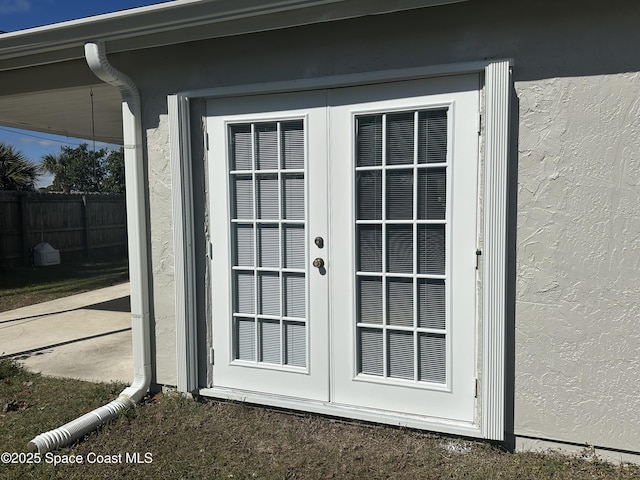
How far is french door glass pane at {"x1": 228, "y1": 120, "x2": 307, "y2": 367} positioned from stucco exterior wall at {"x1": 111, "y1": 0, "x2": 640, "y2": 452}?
939 mm

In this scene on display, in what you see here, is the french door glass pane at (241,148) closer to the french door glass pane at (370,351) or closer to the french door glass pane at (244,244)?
the french door glass pane at (244,244)

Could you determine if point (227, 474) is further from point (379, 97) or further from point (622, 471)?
point (379, 97)

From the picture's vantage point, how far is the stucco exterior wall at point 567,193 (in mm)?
2789

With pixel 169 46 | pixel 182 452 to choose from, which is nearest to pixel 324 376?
pixel 182 452

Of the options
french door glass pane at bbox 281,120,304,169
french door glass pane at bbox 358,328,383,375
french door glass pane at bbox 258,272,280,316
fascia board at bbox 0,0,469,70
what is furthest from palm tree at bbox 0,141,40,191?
french door glass pane at bbox 358,328,383,375

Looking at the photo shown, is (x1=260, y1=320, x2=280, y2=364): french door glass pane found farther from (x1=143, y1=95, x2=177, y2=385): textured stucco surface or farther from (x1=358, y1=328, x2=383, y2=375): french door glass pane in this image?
(x1=143, y1=95, x2=177, y2=385): textured stucco surface

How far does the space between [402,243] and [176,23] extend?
6.88 ft

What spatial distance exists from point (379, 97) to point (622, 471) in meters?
2.62

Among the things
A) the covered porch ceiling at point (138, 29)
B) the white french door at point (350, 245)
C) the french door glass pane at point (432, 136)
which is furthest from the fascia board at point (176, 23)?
the french door glass pane at point (432, 136)

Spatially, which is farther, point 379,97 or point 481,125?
point 379,97

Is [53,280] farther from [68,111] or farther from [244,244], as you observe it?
[244,244]

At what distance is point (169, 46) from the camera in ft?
12.3

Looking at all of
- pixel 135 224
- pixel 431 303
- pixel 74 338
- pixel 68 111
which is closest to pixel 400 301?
pixel 431 303

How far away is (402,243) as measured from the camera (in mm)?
3256
